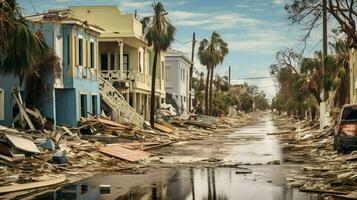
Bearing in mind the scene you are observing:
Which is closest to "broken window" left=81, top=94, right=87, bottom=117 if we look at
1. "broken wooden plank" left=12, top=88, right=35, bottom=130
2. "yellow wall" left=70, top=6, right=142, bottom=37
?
"broken wooden plank" left=12, top=88, right=35, bottom=130

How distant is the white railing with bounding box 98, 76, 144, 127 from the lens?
38.7 m

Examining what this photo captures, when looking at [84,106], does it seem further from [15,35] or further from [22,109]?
[15,35]

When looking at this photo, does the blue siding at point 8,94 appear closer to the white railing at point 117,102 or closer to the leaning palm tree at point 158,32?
the white railing at point 117,102

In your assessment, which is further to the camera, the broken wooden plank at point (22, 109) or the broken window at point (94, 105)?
the broken window at point (94, 105)

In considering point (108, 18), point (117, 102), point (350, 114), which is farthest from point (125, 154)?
point (108, 18)

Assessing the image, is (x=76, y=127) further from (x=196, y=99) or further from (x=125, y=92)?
(x=196, y=99)

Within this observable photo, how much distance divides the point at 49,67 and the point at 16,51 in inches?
571

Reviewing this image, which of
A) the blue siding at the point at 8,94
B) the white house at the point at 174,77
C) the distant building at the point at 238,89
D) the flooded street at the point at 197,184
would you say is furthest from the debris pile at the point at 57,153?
the distant building at the point at 238,89

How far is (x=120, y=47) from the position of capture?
139ft

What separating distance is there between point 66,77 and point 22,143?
44.6ft

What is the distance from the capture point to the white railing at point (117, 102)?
38.7 meters

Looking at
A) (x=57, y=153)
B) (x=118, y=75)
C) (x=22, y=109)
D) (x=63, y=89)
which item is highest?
(x=118, y=75)

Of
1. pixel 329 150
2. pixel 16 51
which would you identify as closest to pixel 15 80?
pixel 16 51

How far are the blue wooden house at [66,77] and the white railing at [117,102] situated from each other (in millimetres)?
1335
